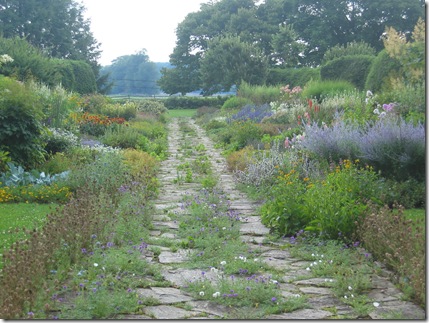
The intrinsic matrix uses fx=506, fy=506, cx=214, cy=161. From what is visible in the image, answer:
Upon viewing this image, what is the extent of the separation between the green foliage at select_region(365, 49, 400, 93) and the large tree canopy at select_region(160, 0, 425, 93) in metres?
1.47

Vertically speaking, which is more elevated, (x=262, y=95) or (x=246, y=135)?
(x=262, y=95)

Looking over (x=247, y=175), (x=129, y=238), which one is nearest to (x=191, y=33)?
(x=247, y=175)

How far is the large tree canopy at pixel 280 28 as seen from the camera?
19.8 metres

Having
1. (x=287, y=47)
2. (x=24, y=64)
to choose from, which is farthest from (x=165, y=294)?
(x=287, y=47)

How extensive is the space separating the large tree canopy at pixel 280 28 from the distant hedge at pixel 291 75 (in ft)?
4.32

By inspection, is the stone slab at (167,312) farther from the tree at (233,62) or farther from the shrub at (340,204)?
the tree at (233,62)

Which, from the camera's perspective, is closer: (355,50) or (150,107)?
(355,50)

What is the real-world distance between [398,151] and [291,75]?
76.7 feet

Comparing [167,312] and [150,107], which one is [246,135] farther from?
[150,107]

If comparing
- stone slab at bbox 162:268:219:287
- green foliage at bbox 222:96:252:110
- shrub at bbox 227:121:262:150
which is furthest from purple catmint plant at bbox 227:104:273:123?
stone slab at bbox 162:268:219:287

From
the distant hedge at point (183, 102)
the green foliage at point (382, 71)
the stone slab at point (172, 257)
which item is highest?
the green foliage at point (382, 71)

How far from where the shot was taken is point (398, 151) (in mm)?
7070

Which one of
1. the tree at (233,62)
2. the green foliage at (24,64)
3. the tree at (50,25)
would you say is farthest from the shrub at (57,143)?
the tree at (233,62)

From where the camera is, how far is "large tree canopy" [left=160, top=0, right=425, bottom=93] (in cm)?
1984
